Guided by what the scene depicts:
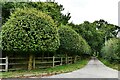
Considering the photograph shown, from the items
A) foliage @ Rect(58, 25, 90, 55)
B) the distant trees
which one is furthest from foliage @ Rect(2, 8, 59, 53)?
the distant trees

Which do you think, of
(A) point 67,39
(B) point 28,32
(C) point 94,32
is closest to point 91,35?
(C) point 94,32

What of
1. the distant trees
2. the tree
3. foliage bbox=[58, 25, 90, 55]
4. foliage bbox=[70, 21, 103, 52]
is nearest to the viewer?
the tree

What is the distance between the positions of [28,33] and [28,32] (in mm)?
70

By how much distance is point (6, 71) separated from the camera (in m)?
17.3

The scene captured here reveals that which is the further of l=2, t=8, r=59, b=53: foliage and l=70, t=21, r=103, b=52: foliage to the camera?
l=70, t=21, r=103, b=52: foliage

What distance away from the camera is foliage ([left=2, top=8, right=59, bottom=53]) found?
16.9m

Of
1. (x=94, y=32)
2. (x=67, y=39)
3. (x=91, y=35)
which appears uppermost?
(x=94, y=32)

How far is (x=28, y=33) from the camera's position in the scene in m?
17.0

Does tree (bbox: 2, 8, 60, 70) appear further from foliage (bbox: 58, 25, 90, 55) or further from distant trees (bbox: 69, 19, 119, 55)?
distant trees (bbox: 69, 19, 119, 55)

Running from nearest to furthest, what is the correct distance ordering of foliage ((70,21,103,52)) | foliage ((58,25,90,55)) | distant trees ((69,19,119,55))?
foliage ((58,25,90,55)), distant trees ((69,19,119,55)), foliage ((70,21,103,52))

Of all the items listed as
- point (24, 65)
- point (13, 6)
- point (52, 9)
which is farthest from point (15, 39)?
point (52, 9)

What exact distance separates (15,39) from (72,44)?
432 inches

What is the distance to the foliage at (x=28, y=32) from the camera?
1686cm

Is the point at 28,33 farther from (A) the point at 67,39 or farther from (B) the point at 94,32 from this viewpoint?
(B) the point at 94,32
